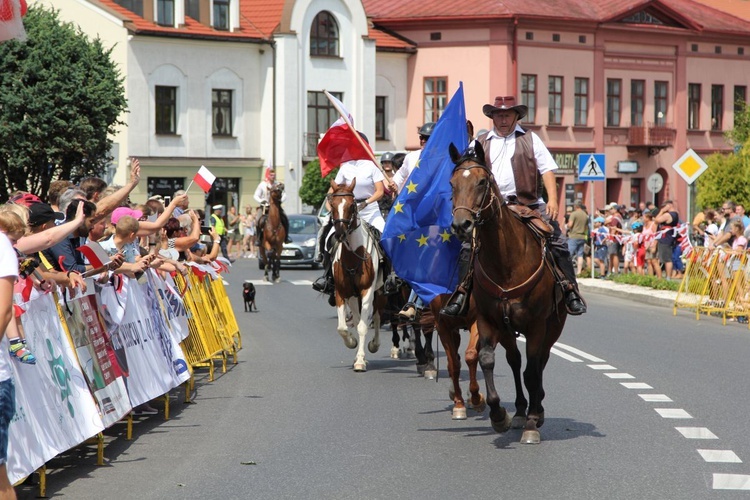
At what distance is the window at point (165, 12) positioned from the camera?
57.6 meters

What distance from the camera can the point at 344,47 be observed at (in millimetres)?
63500

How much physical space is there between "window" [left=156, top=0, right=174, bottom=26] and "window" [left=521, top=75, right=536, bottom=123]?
57.0 ft

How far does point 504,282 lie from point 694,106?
2507 inches

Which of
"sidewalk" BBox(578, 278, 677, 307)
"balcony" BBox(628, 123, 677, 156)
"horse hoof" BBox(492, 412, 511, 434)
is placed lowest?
"sidewalk" BBox(578, 278, 677, 307)

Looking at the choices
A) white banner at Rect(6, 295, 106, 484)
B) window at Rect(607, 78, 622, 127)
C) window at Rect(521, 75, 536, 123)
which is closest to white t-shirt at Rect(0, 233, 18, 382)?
white banner at Rect(6, 295, 106, 484)

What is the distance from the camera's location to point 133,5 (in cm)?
5762

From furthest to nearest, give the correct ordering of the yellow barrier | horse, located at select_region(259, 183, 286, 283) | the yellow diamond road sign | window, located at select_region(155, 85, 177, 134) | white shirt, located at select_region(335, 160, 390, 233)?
window, located at select_region(155, 85, 177, 134) → horse, located at select_region(259, 183, 286, 283) → the yellow diamond road sign → the yellow barrier → white shirt, located at select_region(335, 160, 390, 233)

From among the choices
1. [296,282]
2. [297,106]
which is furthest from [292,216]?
[297,106]

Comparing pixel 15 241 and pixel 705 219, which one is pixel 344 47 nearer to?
pixel 705 219

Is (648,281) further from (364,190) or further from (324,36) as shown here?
(324,36)

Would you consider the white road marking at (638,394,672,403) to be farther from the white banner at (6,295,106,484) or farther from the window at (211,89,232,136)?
the window at (211,89,232,136)

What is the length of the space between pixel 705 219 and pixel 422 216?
2254 centimetres

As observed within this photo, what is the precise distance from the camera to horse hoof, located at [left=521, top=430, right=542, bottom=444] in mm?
10062

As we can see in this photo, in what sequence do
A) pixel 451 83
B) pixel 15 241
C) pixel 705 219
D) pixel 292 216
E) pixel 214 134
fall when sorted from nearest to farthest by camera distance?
pixel 15 241
pixel 705 219
pixel 292 216
pixel 214 134
pixel 451 83
